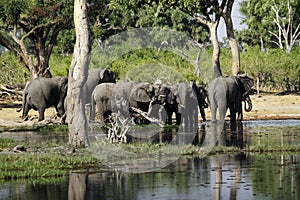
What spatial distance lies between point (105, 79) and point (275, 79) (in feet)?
72.4

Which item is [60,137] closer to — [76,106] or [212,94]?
[76,106]

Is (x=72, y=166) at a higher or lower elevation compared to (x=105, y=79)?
lower

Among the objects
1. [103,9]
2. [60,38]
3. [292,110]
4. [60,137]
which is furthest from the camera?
[60,38]

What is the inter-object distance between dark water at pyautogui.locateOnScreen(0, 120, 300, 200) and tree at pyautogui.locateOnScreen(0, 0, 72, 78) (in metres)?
25.5

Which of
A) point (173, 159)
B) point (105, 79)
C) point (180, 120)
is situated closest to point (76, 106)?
point (173, 159)

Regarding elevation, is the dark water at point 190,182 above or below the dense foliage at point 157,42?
below

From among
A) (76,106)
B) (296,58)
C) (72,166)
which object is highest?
(296,58)

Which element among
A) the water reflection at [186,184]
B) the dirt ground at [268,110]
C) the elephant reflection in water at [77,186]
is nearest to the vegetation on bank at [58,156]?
the elephant reflection in water at [77,186]

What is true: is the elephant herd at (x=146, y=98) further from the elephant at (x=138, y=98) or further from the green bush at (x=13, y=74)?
the green bush at (x=13, y=74)

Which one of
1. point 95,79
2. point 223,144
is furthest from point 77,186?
point 95,79

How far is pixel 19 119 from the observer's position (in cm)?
3256

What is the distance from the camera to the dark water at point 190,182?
37.1ft

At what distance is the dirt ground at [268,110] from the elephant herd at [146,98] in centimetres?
271

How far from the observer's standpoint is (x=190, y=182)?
493 inches
